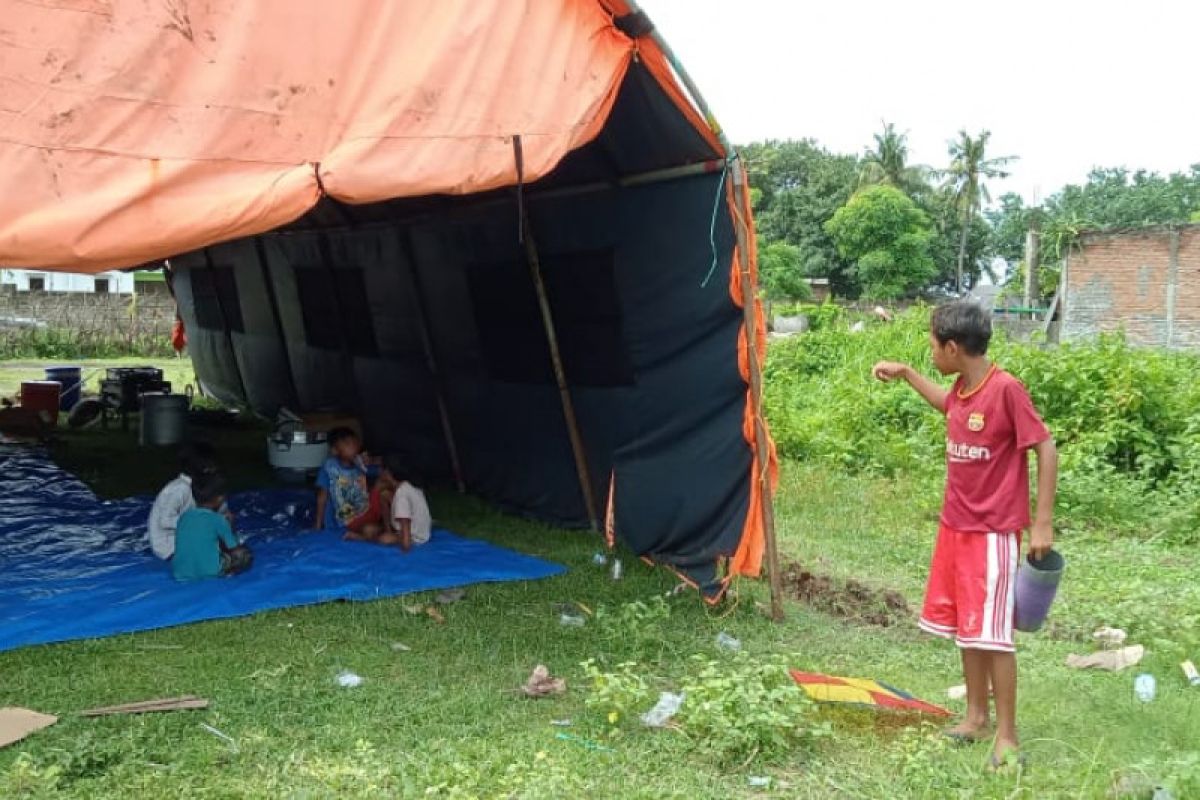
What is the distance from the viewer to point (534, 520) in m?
7.63

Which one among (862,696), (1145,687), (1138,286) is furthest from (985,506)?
(1138,286)

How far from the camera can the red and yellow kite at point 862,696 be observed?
406 centimetres

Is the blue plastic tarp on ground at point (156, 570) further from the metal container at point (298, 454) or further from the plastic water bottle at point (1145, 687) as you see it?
the plastic water bottle at point (1145, 687)

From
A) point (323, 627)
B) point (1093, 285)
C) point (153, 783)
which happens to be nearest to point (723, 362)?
point (323, 627)

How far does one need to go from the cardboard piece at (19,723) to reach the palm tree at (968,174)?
160 feet

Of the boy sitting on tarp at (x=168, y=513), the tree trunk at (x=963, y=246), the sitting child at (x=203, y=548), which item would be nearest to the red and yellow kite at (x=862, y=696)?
the sitting child at (x=203, y=548)

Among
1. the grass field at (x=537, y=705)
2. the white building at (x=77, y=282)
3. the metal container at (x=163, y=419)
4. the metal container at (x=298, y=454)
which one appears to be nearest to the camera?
the grass field at (x=537, y=705)

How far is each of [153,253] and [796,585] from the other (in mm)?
4157

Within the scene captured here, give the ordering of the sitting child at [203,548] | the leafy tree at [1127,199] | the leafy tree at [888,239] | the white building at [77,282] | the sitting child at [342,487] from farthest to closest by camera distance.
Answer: the leafy tree at [1127,199] → the leafy tree at [888,239] → the white building at [77,282] → the sitting child at [342,487] → the sitting child at [203,548]

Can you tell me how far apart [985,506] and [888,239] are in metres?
38.6

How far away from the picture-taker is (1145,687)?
4266 millimetres

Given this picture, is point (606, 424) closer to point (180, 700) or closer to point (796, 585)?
point (796, 585)

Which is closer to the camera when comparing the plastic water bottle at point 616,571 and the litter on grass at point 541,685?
the litter on grass at point 541,685

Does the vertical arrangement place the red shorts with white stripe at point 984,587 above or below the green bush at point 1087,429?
above
